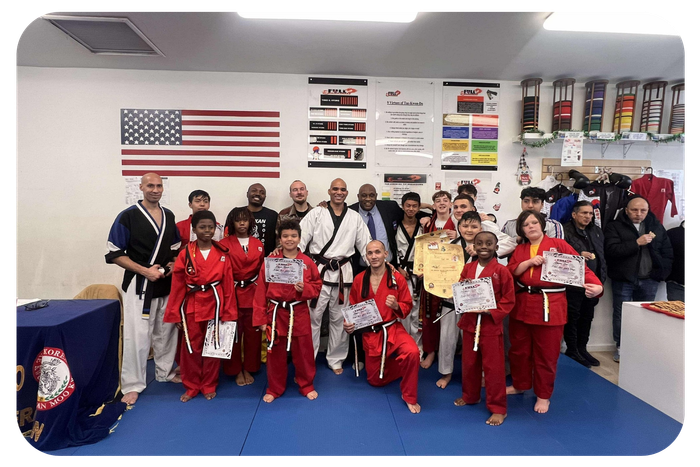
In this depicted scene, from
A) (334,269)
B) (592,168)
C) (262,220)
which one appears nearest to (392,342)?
(334,269)

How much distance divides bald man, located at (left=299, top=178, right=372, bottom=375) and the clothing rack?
282cm

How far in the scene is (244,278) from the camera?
134 inches

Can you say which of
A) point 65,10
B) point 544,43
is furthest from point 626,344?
point 65,10

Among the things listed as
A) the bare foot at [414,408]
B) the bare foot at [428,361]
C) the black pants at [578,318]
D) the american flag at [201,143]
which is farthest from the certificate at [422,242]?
the american flag at [201,143]

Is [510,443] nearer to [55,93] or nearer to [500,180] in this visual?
[500,180]

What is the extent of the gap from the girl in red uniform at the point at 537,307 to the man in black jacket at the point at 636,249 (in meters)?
1.86

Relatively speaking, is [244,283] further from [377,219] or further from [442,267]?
[442,267]

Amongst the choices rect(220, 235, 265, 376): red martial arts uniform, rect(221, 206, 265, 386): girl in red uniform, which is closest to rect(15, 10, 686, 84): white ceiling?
rect(221, 206, 265, 386): girl in red uniform

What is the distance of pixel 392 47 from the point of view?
380cm

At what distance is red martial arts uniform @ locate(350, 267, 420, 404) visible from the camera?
3.02 m

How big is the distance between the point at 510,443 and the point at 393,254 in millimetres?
2152

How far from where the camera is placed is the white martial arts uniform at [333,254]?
3.72 m

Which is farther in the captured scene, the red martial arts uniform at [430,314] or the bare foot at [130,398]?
the red martial arts uniform at [430,314]

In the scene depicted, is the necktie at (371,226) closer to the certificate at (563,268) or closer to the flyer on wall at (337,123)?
the flyer on wall at (337,123)
